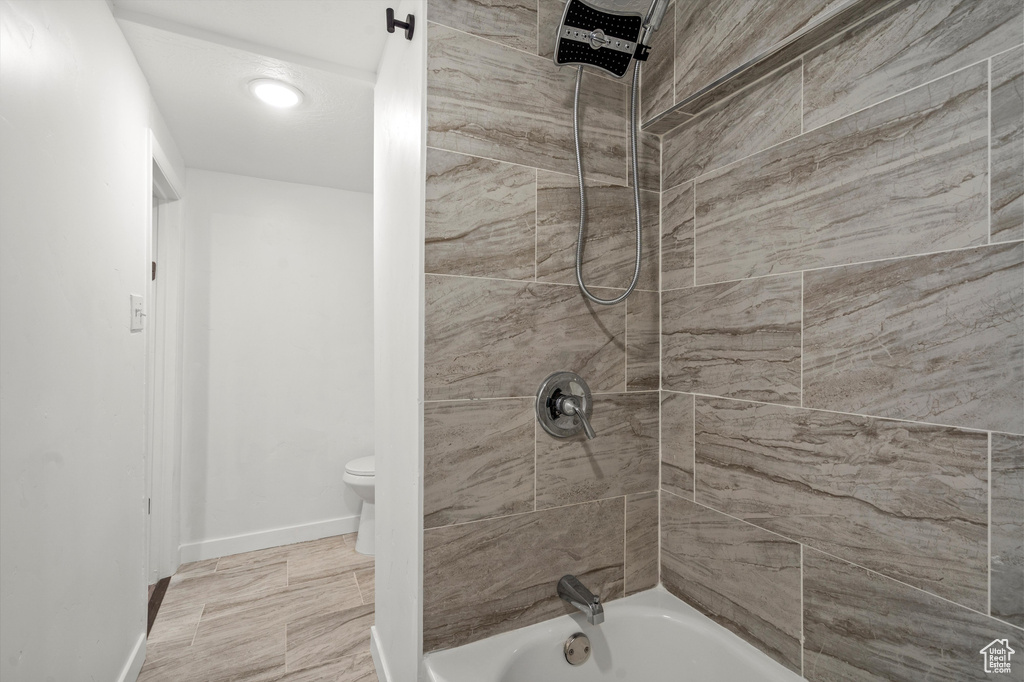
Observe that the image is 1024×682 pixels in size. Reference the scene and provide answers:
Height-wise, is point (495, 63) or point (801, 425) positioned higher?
point (495, 63)

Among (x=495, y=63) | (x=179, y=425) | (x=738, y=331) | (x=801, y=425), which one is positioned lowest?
(x=179, y=425)

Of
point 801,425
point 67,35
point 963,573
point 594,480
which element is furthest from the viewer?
point 594,480

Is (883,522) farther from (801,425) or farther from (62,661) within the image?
(62,661)

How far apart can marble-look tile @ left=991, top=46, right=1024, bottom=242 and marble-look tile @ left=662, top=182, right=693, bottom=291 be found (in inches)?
25.7

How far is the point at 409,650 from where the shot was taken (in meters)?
1.23

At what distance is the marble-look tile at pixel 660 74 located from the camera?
4.38ft

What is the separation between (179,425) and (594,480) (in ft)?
8.10

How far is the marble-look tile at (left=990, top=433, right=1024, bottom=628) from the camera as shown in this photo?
0.74m

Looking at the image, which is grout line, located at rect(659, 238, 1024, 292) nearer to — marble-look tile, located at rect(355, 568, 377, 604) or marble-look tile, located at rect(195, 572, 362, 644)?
marble-look tile, located at rect(355, 568, 377, 604)

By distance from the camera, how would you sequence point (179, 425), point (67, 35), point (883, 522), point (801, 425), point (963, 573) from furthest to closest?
point (179, 425)
point (67, 35)
point (801, 425)
point (883, 522)
point (963, 573)

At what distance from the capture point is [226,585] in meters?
2.32

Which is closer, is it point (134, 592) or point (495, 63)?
point (495, 63)

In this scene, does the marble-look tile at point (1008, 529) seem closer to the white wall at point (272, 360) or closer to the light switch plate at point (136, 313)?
the light switch plate at point (136, 313)

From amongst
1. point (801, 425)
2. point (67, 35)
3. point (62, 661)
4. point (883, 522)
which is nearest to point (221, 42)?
point (67, 35)
